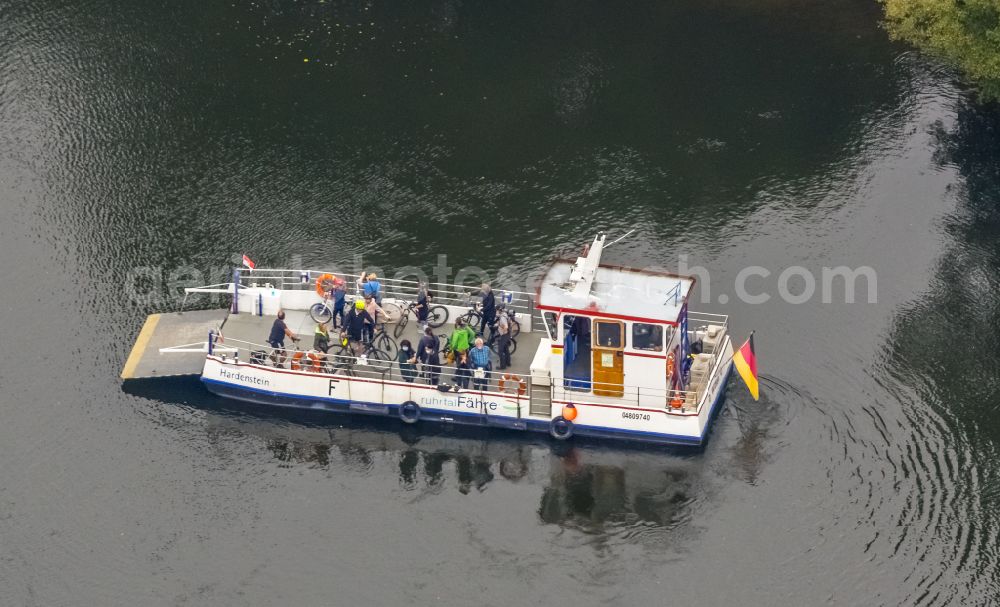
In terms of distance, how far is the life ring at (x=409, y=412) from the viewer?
4803 cm

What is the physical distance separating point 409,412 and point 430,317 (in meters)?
4.26

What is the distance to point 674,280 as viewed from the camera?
4675 cm

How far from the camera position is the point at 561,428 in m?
47.3

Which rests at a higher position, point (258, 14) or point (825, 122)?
point (258, 14)

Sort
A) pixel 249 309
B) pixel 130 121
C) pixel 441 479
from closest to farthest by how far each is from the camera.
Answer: pixel 441 479 → pixel 249 309 → pixel 130 121

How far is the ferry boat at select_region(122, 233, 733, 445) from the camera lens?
1816 inches

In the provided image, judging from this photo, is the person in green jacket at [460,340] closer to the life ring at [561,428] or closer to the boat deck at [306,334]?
the boat deck at [306,334]

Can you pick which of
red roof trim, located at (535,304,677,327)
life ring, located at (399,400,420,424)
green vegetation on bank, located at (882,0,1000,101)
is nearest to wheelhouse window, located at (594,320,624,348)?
red roof trim, located at (535,304,677,327)

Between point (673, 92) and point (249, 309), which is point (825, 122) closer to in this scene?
point (673, 92)

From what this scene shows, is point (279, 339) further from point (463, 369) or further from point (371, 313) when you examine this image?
point (463, 369)

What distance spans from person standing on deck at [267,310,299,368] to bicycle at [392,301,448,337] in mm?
3951

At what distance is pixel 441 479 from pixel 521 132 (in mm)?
25646

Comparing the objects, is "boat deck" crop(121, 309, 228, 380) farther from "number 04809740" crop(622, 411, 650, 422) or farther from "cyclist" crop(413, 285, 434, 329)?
"number 04809740" crop(622, 411, 650, 422)

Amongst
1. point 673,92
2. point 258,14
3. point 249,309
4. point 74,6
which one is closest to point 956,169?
point 673,92
